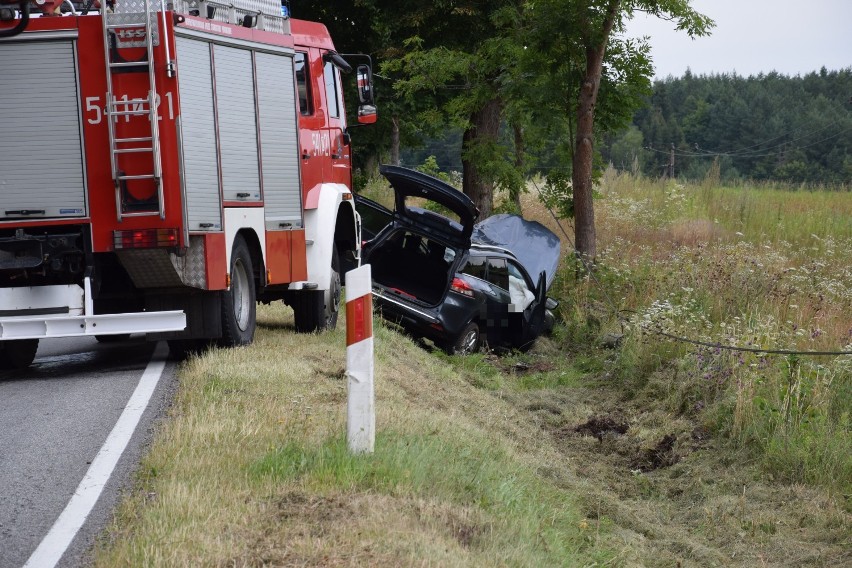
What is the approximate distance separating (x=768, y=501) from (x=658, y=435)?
7.81 ft

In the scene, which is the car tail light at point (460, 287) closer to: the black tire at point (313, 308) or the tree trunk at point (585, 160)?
the black tire at point (313, 308)

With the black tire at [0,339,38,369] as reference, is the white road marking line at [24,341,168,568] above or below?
above

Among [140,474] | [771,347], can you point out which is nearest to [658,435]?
[771,347]

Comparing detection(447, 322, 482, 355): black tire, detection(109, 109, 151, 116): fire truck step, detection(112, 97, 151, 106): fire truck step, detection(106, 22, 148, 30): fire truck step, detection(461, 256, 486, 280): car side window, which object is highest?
detection(106, 22, 148, 30): fire truck step

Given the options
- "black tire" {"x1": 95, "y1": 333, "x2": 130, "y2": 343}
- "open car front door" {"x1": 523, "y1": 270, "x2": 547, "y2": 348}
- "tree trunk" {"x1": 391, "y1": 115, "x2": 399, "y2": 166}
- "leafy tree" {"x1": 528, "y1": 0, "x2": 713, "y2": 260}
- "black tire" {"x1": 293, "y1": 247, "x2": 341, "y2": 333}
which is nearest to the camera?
"black tire" {"x1": 293, "y1": 247, "x2": 341, "y2": 333}

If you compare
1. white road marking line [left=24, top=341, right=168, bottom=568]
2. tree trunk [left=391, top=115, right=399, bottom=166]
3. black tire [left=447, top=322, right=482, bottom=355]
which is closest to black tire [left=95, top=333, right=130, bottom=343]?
white road marking line [left=24, top=341, right=168, bottom=568]

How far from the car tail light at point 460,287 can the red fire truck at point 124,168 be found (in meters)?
5.34

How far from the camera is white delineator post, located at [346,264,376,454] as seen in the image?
635 cm

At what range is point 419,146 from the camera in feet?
140

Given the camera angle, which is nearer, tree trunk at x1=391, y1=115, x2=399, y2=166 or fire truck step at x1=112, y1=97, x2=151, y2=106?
fire truck step at x1=112, y1=97, x2=151, y2=106

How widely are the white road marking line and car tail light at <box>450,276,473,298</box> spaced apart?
6904 millimetres

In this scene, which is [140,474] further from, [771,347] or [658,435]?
[771,347]

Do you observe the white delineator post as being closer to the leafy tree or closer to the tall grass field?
the tall grass field

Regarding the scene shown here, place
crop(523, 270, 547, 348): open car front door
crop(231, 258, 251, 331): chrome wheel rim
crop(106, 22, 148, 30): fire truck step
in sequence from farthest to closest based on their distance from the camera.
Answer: crop(523, 270, 547, 348): open car front door, crop(231, 258, 251, 331): chrome wheel rim, crop(106, 22, 148, 30): fire truck step
